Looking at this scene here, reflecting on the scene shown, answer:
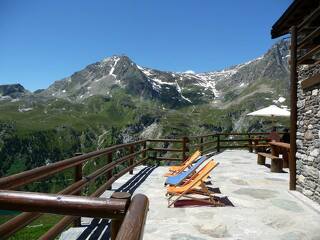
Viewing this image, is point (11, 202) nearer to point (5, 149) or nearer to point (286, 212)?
point (286, 212)

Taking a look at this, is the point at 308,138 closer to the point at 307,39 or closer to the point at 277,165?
the point at 307,39

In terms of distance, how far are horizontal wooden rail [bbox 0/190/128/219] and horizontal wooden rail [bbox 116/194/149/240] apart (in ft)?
0.24

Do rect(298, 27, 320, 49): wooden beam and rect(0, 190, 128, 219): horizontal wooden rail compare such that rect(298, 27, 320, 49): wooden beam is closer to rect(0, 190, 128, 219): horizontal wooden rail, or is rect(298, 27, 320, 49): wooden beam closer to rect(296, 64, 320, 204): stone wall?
rect(296, 64, 320, 204): stone wall

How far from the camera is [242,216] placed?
7.47 m

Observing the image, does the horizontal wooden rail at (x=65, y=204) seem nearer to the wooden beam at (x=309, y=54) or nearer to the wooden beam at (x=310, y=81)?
the wooden beam at (x=310, y=81)

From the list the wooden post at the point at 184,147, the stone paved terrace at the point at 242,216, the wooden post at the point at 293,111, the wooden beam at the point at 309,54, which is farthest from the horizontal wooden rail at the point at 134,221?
the wooden post at the point at 184,147

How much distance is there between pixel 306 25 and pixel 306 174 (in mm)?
3803

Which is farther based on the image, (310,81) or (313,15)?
(310,81)

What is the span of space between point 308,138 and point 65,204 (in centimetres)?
829

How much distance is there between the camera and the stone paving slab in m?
6.29

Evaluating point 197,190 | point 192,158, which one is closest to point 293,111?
point 197,190

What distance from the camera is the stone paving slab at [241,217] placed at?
629 cm

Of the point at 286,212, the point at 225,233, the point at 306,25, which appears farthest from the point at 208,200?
the point at 306,25

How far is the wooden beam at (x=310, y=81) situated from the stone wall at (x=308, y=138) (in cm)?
10
